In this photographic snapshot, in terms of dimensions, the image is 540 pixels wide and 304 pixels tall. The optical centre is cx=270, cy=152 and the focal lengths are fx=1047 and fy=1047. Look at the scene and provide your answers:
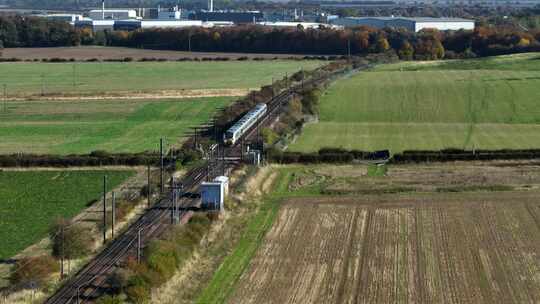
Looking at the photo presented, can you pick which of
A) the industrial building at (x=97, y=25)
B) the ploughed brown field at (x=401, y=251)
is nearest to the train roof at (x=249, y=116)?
the ploughed brown field at (x=401, y=251)

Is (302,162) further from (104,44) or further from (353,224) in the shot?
(104,44)

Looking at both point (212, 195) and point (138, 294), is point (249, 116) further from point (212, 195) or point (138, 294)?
point (138, 294)

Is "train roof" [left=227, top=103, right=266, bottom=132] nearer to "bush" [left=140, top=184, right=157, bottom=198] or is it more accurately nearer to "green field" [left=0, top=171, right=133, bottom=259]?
"green field" [left=0, top=171, right=133, bottom=259]

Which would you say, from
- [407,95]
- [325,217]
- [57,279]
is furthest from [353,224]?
[407,95]

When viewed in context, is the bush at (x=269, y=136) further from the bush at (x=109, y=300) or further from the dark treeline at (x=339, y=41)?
the dark treeline at (x=339, y=41)

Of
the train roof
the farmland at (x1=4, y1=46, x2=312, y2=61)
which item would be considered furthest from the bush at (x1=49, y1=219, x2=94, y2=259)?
the farmland at (x1=4, y1=46, x2=312, y2=61)

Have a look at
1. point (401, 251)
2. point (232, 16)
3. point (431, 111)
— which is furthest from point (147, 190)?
point (232, 16)

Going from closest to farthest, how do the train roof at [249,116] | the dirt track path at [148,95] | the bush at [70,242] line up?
the bush at [70,242], the train roof at [249,116], the dirt track path at [148,95]
